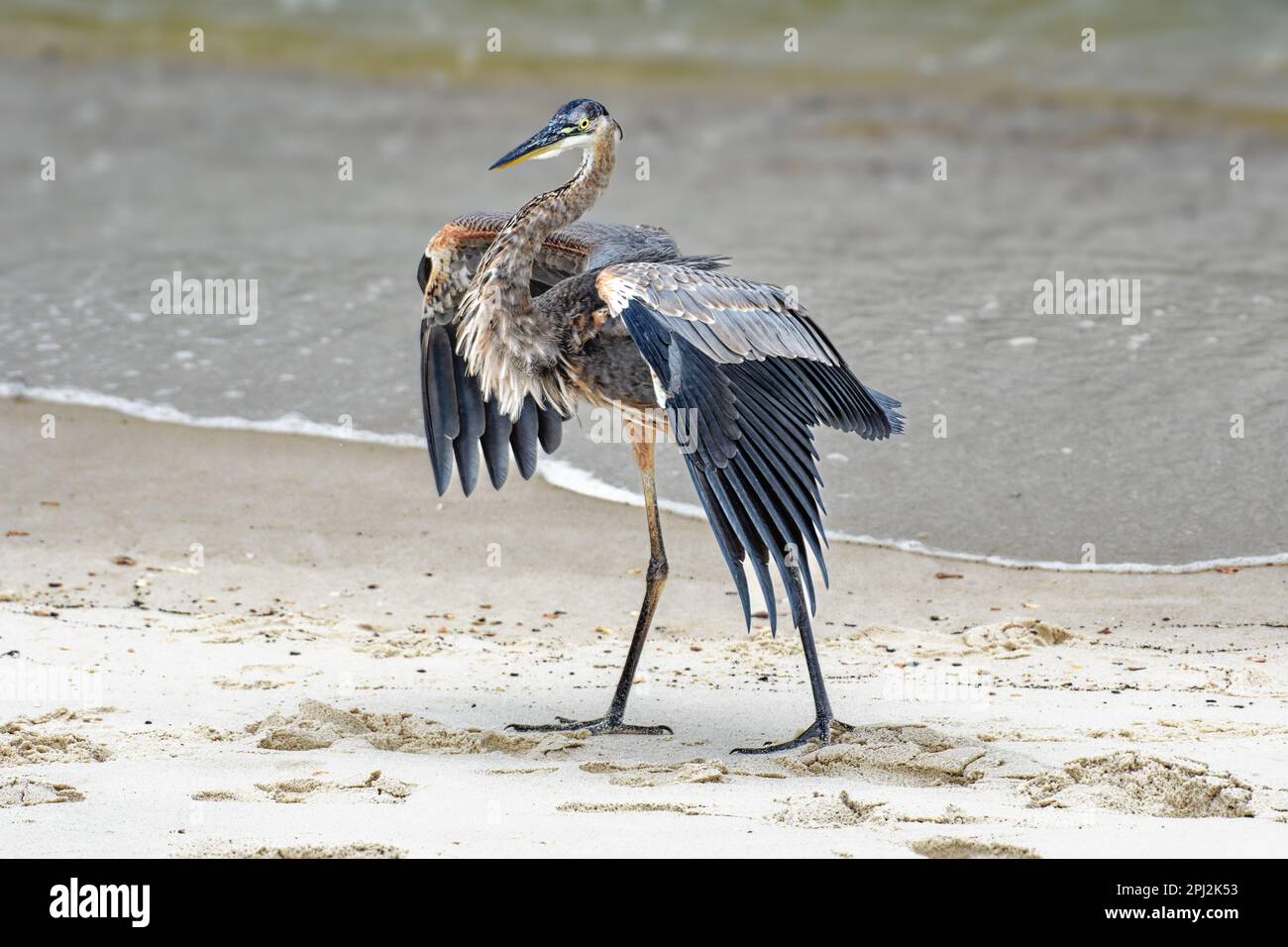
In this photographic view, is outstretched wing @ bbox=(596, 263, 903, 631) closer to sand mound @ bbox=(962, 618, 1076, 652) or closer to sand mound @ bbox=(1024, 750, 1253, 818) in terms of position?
sand mound @ bbox=(1024, 750, 1253, 818)

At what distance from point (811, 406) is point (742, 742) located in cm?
114

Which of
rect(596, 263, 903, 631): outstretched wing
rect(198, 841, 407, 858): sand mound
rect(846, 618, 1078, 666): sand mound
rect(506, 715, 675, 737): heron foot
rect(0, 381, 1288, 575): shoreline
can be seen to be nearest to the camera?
rect(198, 841, 407, 858): sand mound

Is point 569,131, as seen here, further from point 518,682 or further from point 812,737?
point 812,737

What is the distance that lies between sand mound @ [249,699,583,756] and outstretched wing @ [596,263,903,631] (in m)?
0.93

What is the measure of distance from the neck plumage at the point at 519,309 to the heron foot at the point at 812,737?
141cm

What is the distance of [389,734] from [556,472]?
10.6 feet

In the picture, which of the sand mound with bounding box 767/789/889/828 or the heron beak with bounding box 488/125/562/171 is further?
the heron beak with bounding box 488/125/562/171

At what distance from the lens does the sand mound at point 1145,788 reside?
4625 millimetres

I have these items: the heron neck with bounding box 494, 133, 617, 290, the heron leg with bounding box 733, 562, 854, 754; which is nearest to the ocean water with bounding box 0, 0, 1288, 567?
the heron leg with bounding box 733, 562, 854, 754

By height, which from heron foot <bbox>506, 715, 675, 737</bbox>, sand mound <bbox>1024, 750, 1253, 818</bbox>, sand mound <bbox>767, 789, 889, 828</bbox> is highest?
sand mound <bbox>1024, 750, 1253, 818</bbox>

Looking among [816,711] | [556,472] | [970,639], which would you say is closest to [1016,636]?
[970,639]

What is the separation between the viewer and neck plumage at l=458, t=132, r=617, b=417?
5789 mm

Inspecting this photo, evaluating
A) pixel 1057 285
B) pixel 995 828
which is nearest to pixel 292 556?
pixel 995 828

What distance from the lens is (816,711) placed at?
18.4ft
